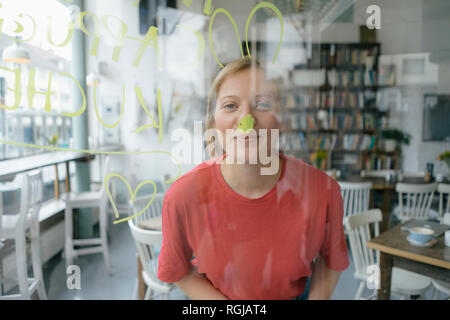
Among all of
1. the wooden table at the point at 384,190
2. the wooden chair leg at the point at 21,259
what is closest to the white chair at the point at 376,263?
the wooden table at the point at 384,190

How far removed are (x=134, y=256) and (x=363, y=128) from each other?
108 centimetres

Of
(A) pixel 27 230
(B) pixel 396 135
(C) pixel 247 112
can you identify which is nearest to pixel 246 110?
(C) pixel 247 112

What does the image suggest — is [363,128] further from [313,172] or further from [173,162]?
[173,162]

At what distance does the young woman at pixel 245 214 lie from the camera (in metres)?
0.72

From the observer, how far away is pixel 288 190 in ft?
2.47

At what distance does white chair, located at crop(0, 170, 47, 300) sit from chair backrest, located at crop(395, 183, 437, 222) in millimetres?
1278

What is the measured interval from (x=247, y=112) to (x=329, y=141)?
1.62 ft

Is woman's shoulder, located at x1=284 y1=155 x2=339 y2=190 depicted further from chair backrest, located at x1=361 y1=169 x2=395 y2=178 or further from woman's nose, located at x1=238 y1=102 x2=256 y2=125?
chair backrest, located at x1=361 y1=169 x2=395 y2=178

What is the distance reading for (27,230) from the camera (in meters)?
0.89

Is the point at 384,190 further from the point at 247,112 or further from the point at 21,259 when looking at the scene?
the point at 21,259

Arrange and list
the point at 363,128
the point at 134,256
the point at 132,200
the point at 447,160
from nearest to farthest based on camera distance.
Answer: the point at 132,200 → the point at 134,256 → the point at 447,160 → the point at 363,128

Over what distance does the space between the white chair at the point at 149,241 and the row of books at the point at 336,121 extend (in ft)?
1.55

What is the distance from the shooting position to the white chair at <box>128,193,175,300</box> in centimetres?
86
